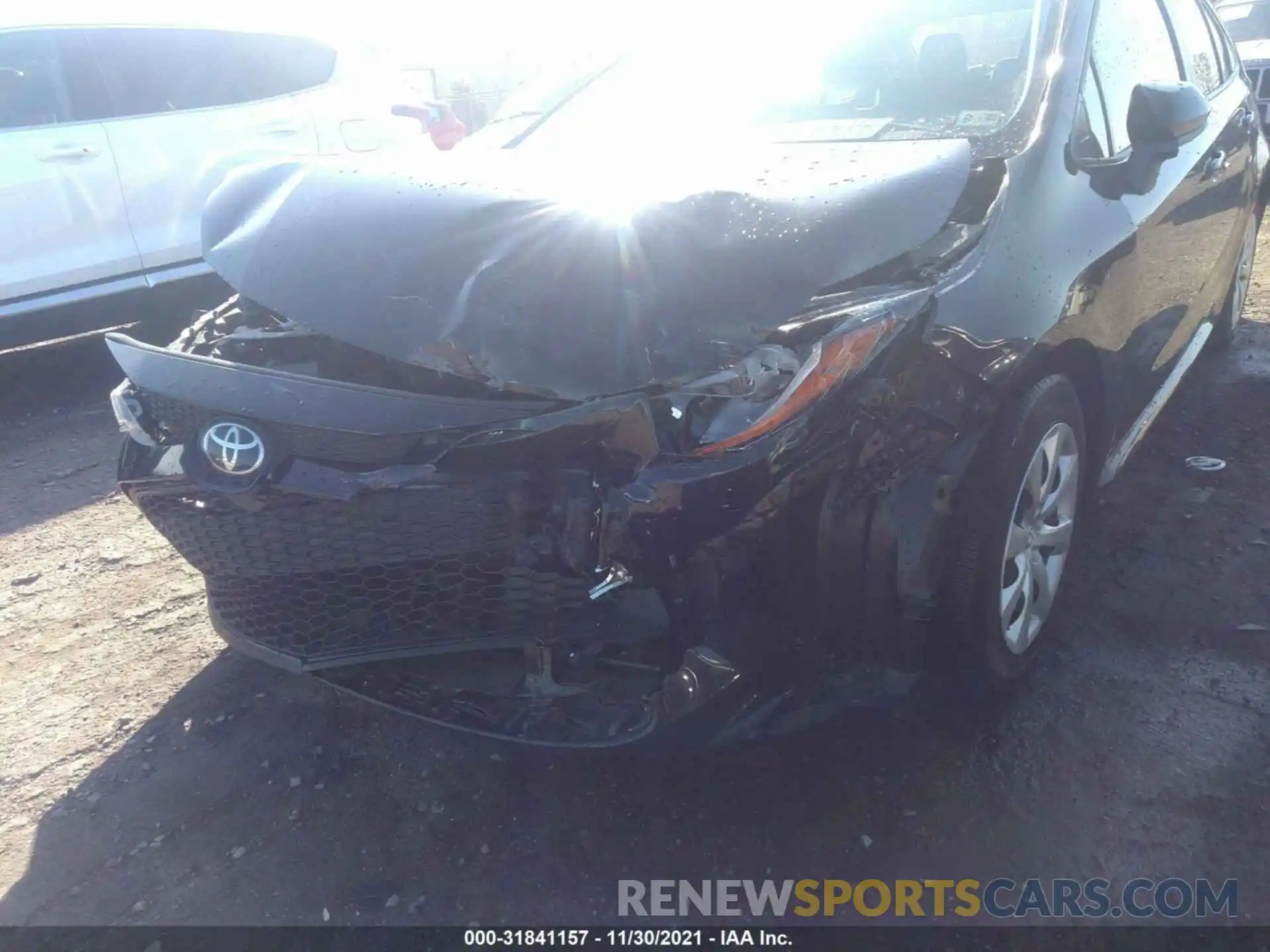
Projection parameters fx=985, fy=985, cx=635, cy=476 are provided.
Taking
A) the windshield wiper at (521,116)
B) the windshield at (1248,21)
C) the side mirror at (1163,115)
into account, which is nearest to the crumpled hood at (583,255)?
the side mirror at (1163,115)

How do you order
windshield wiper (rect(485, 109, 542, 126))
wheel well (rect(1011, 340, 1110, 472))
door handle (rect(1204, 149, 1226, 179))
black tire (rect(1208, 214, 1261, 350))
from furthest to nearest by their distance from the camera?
black tire (rect(1208, 214, 1261, 350)) → windshield wiper (rect(485, 109, 542, 126)) → door handle (rect(1204, 149, 1226, 179)) → wheel well (rect(1011, 340, 1110, 472))

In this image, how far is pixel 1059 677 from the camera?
8.22 ft

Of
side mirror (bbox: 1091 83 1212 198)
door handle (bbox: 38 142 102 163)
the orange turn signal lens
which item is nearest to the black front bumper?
the orange turn signal lens

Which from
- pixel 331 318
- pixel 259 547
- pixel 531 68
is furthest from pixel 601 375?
pixel 531 68

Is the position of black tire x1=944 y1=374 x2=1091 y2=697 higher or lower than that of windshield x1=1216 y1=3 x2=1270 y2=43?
lower

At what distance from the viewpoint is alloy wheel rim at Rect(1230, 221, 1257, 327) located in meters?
4.54

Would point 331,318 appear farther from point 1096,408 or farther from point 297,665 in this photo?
point 1096,408

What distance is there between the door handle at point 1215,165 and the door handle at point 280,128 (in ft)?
15.0

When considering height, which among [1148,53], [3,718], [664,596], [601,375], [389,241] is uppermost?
[1148,53]

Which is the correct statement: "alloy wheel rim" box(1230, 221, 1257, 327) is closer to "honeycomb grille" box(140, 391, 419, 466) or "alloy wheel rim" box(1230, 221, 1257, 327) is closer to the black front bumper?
the black front bumper

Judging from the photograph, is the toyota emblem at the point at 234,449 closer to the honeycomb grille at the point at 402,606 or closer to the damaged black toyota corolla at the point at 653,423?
the damaged black toyota corolla at the point at 653,423

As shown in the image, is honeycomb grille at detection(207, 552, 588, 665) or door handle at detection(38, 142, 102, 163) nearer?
honeycomb grille at detection(207, 552, 588, 665)

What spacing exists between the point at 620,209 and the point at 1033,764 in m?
1.55

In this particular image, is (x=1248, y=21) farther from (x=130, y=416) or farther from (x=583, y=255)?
(x=130, y=416)
